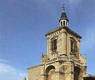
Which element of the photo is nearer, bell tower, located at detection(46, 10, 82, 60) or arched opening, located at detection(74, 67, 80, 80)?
bell tower, located at detection(46, 10, 82, 60)

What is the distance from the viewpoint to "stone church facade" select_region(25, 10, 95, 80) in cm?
4084

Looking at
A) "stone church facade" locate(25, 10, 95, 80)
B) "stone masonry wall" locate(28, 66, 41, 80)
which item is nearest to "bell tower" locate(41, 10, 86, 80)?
"stone church facade" locate(25, 10, 95, 80)

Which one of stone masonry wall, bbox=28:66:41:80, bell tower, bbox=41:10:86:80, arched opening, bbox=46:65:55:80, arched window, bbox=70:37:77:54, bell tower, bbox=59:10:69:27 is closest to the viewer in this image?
bell tower, bbox=41:10:86:80

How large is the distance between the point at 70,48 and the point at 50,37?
583 centimetres

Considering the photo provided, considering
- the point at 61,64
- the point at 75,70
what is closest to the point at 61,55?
the point at 61,64

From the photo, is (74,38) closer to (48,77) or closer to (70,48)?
(70,48)

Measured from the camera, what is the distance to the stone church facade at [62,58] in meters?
40.8

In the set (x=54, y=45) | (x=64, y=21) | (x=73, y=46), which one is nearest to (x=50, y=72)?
(x=54, y=45)

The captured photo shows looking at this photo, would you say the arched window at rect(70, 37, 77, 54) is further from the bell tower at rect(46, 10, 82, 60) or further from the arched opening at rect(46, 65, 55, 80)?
the arched opening at rect(46, 65, 55, 80)

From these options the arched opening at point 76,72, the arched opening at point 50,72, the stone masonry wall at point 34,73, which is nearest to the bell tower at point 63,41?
the arched opening at point 50,72

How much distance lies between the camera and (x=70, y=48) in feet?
144

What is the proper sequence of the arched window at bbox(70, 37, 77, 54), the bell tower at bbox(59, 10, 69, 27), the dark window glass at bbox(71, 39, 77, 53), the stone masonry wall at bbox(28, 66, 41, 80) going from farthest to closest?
the stone masonry wall at bbox(28, 66, 41, 80) → the bell tower at bbox(59, 10, 69, 27) → the dark window glass at bbox(71, 39, 77, 53) → the arched window at bbox(70, 37, 77, 54)

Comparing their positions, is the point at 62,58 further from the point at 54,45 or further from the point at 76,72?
the point at 76,72

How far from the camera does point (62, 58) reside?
136 feet
